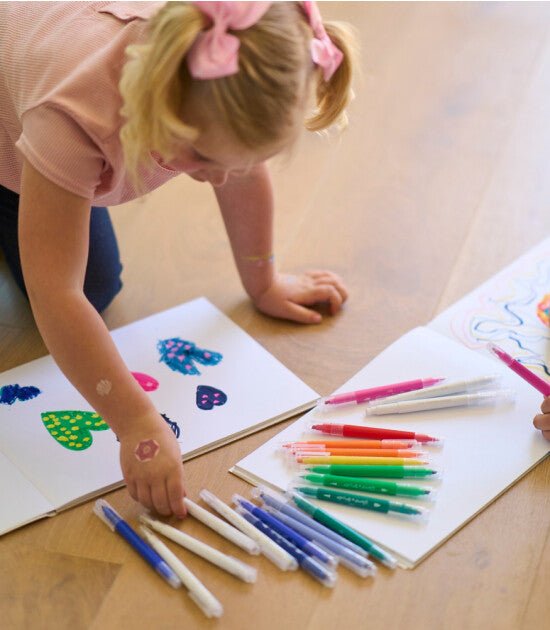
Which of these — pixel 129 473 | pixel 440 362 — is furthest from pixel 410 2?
pixel 129 473

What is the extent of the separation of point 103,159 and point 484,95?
34.6 inches

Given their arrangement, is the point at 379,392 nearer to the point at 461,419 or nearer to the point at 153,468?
the point at 461,419

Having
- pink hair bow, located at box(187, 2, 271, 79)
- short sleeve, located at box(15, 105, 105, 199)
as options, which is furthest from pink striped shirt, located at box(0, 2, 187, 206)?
pink hair bow, located at box(187, 2, 271, 79)

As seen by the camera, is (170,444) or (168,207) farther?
(168,207)

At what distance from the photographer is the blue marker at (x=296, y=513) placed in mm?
764

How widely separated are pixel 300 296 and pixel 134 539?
0.39 m

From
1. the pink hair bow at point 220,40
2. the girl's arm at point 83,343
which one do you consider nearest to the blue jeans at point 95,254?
the girl's arm at point 83,343

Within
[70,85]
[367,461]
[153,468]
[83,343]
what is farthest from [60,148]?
[367,461]

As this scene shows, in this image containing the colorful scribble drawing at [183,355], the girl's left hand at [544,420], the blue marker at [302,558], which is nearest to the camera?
the blue marker at [302,558]

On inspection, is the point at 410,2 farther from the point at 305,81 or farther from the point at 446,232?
the point at 305,81

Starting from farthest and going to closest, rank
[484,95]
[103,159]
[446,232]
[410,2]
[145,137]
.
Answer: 1. [410,2]
2. [484,95]
3. [446,232]
4. [103,159]
5. [145,137]

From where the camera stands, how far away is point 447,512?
0.79 m

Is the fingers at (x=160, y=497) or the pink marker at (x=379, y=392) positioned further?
the pink marker at (x=379, y=392)

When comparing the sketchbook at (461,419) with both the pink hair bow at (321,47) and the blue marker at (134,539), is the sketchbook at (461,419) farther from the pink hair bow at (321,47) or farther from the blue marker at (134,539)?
the pink hair bow at (321,47)
